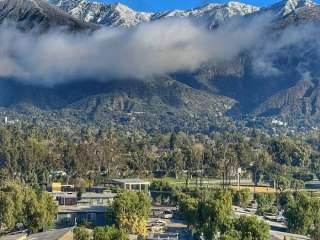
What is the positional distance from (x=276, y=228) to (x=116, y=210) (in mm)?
14184

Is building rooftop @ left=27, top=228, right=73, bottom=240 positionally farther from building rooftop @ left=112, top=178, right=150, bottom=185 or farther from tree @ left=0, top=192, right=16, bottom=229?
building rooftop @ left=112, top=178, right=150, bottom=185

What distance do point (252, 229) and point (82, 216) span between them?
29.8 metres

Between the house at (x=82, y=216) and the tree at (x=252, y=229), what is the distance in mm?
24350

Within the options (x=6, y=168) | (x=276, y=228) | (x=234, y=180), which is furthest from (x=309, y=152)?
(x=276, y=228)

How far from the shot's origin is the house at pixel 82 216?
73.3m

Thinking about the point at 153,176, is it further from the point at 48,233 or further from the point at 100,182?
the point at 48,233

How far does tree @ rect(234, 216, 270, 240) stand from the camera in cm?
4934

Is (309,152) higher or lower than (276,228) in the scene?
higher

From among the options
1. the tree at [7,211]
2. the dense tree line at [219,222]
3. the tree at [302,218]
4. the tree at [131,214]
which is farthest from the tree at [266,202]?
the tree at [7,211]

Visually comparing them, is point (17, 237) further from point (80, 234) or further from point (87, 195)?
point (87, 195)

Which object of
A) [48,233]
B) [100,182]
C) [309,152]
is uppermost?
[309,152]

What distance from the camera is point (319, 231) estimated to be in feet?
206

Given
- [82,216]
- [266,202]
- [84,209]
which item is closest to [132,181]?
[266,202]

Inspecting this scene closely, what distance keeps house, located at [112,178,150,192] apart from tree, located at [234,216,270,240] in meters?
45.9
